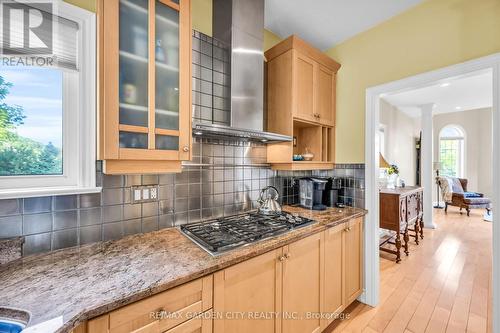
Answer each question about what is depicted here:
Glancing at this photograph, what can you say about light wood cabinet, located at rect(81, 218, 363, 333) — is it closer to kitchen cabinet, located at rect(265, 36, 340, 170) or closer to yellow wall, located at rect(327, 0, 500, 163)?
kitchen cabinet, located at rect(265, 36, 340, 170)

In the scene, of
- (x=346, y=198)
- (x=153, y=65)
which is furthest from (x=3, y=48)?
(x=346, y=198)

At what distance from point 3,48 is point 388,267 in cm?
400

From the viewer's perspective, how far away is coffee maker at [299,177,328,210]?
2086mm

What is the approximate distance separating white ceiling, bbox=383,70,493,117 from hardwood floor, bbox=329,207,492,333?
254 cm

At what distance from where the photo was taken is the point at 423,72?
5.64 feet

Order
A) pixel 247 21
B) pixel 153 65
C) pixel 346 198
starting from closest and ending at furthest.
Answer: pixel 153 65
pixel 247 21
pixel 346 198

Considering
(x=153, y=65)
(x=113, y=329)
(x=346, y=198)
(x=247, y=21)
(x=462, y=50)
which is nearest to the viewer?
(x=113, y=329)

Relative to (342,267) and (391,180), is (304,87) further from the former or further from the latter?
(391,180)

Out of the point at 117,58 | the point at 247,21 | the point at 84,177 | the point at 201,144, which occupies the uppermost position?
the point at 247,21

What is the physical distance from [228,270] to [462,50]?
2.19 metres

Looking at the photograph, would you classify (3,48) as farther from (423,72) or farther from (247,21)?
(423,72)

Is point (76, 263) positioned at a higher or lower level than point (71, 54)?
lower

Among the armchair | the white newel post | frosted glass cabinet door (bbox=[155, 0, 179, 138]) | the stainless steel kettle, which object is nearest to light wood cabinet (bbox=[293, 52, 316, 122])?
the stainless steel kettle

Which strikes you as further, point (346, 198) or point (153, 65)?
point (346, 198)
